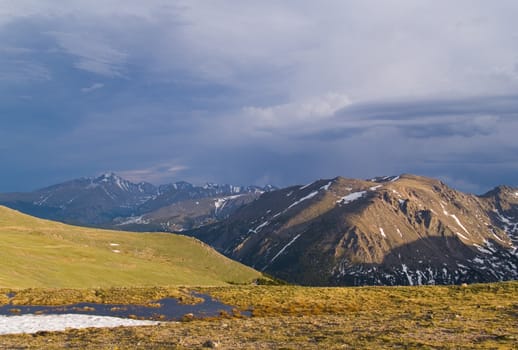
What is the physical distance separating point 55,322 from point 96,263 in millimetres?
74434

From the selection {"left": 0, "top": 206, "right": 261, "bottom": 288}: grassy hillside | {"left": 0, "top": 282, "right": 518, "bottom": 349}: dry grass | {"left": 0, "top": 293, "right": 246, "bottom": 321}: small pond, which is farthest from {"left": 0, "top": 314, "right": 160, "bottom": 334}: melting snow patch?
{"left": 0, "top": 206, "right": 261, "bottom": 288}: grassy hillside

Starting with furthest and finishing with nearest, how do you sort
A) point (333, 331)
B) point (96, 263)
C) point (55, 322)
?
point (96, 263) → point (55, 322) → point (333, 331)

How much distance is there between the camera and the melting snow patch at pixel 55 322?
40.8 m

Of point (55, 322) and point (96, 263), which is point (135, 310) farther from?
point (96, 263)

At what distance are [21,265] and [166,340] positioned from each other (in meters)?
70.7

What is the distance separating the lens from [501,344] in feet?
98.8

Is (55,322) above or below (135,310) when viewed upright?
above

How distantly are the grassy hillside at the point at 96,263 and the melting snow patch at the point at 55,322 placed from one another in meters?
29.2

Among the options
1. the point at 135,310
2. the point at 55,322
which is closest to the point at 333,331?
the point at 135,310

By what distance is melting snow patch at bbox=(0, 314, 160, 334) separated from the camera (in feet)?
134

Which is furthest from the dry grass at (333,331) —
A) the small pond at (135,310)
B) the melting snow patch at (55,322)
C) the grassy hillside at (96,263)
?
the grassy hillside at (96,263)

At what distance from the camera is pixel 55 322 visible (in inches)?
1736

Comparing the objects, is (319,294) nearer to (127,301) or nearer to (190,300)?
(190,300)

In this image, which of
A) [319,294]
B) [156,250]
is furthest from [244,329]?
[156,250]
